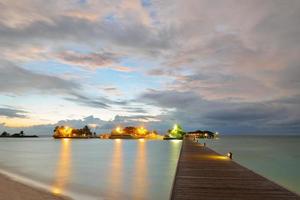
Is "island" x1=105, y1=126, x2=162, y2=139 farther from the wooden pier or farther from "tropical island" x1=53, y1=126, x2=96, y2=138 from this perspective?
the wooden pier

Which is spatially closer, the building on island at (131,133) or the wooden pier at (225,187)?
the wooden pier at (225,187)

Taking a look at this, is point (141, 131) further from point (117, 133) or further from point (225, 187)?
point (225, 187)

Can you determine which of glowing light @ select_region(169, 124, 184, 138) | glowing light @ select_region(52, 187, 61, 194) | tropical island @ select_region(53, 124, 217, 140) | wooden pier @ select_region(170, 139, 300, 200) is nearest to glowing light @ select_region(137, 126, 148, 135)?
tropical island @ select_region(53, 124, 217, 140)

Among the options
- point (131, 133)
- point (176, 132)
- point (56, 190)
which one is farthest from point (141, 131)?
point (56, 190)

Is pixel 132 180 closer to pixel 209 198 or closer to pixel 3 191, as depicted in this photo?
pixel 3 191

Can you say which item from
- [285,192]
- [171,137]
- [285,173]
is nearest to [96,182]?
[285,192]

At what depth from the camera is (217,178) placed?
14.4m

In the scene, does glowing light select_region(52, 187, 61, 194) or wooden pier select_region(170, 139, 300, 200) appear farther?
glowing light select_region(52, 187, 61, 194)

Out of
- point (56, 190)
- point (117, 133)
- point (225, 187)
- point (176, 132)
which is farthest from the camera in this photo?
point (117, 133)

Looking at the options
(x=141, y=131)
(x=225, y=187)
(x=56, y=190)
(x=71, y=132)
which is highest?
(x=141, y=131)

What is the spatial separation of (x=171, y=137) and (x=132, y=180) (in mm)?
110072

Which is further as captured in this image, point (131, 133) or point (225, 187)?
point (131, 133)

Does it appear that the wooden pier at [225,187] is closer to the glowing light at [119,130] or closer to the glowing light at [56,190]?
the glowing light at [56,190]

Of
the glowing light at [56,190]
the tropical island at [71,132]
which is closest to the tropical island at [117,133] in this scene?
the tropical island at [71,132]
